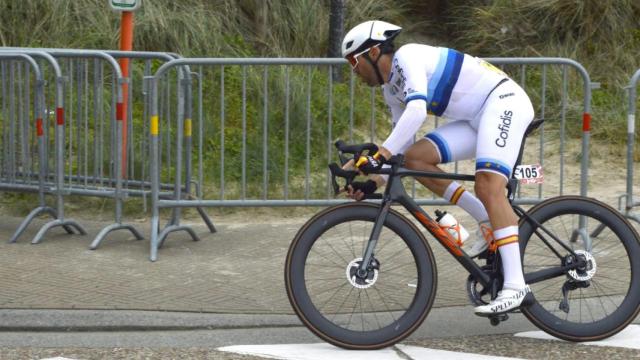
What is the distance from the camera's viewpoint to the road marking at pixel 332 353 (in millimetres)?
5801

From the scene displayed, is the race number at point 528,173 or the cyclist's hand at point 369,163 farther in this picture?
the race number at point 528,173

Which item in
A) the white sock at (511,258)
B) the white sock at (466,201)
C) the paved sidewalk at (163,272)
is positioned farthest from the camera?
the paved sidewalk at (163,272)

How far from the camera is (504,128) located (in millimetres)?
6008

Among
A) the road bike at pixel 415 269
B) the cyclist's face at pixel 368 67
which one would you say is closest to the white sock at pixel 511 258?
the road bike at pixel 415 269

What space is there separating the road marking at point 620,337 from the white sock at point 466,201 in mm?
633

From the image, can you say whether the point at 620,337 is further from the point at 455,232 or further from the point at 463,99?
the point at 463,99

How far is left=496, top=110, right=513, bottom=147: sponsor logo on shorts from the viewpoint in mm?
5992

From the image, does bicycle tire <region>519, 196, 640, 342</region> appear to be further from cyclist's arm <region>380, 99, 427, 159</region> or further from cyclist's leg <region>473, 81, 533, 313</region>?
cyclist's arm <region>380, 99, 427, 159</region>

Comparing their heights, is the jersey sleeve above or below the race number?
above

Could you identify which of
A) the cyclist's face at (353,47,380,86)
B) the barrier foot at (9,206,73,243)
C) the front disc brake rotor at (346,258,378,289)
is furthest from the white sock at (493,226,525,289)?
the barrier foot at (9,206,73,243)

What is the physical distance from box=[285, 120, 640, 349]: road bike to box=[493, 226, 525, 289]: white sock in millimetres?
107

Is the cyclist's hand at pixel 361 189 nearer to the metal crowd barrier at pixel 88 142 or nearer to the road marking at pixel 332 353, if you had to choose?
the road marking at pixel 332 353

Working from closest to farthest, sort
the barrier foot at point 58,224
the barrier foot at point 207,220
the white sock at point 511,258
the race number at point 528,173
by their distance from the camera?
the white sock at point 511,258, the race number at point 528,173, the barrier foot at point 58,224, the barrier foot at point 207,220

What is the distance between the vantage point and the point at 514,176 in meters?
6.13
